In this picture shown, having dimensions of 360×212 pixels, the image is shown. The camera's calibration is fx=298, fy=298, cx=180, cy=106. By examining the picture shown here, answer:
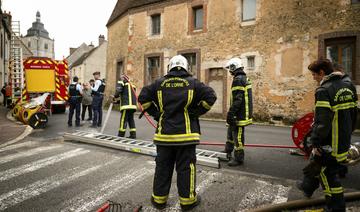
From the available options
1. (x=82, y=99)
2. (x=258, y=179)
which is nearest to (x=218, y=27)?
(x=82, y=99)

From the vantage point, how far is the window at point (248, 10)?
15734mm

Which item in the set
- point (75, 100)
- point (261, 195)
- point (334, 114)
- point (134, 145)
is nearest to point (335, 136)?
point (334, 114)

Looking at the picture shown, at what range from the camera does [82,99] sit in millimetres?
11773

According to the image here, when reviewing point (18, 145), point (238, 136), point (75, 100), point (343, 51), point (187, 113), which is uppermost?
point (343, 51)

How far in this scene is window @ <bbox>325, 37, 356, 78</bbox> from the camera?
1294cm

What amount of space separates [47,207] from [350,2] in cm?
Answer: 1394

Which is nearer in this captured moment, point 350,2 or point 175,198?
point 175,198

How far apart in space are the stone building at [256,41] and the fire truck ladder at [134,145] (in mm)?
9165

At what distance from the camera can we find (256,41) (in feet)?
50.4

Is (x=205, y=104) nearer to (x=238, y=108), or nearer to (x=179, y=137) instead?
(x=179, y=137)

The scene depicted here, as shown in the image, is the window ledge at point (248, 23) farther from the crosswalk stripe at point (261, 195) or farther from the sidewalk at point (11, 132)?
the crosswalk stripe at point (261, 195)

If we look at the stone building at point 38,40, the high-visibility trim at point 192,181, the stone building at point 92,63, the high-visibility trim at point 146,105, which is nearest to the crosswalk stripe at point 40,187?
the high-visibility trim at point 146,105

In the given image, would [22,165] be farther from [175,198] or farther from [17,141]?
[175,198]

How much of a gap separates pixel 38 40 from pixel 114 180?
94.0 meters
